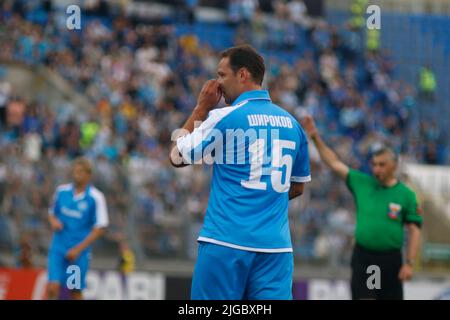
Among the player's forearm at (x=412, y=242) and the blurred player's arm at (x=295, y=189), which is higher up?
the blurred player's arm at (x=295, y=189)

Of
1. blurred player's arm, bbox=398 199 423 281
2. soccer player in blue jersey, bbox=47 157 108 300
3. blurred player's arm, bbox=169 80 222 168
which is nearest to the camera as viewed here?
blurred player's arm, bbox=169 80 222 168

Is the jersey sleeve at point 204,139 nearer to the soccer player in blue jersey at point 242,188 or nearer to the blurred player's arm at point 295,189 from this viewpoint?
the soccer player in blue jersey at point 242,188

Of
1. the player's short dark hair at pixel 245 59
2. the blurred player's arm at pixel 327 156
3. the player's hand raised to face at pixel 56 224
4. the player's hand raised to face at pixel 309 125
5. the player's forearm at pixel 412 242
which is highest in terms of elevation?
the player's short dark hair at pixel 245 59

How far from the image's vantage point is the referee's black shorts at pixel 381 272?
10.5 m

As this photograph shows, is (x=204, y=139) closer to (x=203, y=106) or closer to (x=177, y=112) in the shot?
(x=203, y=106)

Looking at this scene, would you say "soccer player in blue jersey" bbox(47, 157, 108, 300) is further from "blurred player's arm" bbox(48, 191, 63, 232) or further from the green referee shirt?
the green referee shirt

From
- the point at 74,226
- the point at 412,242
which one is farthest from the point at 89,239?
the point at 412,242

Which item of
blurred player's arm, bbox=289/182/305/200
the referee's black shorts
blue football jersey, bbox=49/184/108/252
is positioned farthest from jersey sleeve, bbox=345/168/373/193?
blue football jersey, bbox=49/184/108/252

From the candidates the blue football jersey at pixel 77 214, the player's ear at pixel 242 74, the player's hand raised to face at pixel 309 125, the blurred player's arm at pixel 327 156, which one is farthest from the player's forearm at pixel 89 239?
the player's ear at pixel 242 74

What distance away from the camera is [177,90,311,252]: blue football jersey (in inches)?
273

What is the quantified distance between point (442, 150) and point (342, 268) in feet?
30.3

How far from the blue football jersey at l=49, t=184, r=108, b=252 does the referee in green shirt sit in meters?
3.48

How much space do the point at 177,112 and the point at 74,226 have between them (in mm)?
9978

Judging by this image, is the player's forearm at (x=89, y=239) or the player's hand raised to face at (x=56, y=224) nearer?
the player's forearm at (x=89, y=239)
